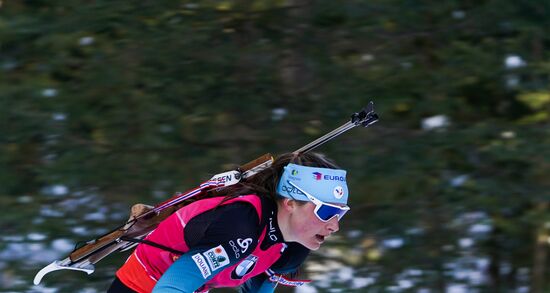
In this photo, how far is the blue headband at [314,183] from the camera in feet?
9.44

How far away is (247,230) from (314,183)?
30 centimetres

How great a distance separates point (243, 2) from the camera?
545 cm

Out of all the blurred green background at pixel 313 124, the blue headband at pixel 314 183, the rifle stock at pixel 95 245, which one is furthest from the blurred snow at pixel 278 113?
the blue headband at pixel 314 183

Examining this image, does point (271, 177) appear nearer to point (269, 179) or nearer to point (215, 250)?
point (269, 179)

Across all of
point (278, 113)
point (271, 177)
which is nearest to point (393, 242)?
point (278, 113)

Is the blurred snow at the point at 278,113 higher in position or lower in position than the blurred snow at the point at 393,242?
higher

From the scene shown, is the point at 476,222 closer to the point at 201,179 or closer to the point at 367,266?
the point at 367,266

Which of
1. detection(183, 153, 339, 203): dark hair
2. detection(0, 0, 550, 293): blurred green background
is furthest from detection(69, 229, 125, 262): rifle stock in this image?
detection(0, 0, 550, 293): blurred green background

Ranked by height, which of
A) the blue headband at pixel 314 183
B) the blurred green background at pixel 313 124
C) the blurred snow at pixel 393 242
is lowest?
the blurred snow at pixel 393 242

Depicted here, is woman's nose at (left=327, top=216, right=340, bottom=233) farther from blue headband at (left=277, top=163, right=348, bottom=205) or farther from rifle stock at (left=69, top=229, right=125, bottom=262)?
rifle stock at (left=69, top=229, right=125, bottom=262)

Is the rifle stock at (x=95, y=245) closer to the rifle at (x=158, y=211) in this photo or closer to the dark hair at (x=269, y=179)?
the rifle at (x=158, y=211)

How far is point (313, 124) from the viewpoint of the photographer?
5.30m

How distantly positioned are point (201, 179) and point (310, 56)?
0.94 meters

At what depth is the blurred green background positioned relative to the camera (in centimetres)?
520
